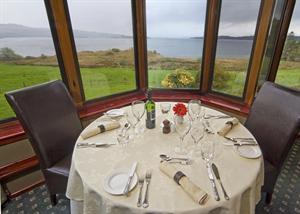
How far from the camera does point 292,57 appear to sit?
2.02 m

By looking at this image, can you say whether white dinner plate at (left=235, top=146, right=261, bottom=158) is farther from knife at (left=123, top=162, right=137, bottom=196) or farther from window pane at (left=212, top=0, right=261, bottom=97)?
window pane at (left=212, top=0, right=261, bottom=97)

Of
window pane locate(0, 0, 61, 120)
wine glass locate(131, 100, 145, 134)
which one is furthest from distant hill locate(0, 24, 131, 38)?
wine glass locate(131, 100, 145, 134)

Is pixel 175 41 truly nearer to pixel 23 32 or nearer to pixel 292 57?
pixel 292 57

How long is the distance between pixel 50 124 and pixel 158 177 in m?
0.88

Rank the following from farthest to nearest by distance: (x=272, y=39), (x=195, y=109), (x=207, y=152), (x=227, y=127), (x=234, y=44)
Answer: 1. (x=234, y=44)
2. (x=272, y=39)
3. (x=195, y=109)
4. (x=227, y=127)
5. (x=207, y=152)

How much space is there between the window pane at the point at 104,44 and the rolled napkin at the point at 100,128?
0.90 m

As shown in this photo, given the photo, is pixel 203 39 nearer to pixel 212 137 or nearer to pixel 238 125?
pixel 238 125

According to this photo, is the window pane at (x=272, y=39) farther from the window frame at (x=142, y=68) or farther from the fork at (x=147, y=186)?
the fork at (x=147, y=186)

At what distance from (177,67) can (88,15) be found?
1.13 metres

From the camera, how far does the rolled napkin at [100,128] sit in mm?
1279

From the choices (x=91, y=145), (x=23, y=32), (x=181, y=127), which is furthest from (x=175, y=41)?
(x=91, y=145)

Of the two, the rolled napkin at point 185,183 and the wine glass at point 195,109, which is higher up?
the wine glass at point 195,109

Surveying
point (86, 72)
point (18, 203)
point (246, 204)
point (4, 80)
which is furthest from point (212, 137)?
point (4, 80)

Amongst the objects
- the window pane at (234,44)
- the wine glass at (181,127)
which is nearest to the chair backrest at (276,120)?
the wine glass at (181,127)
